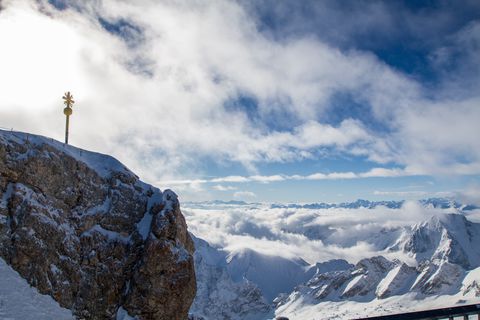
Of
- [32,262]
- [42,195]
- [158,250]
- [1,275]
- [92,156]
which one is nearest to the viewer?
[1,275]

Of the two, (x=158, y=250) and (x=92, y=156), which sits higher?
(x=92, y=156)

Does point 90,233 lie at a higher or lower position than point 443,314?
higher

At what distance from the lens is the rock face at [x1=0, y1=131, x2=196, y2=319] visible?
41938 mm

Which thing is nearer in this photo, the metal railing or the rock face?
the metal railing

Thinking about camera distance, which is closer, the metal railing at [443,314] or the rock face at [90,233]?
the metal railing at [443,314]

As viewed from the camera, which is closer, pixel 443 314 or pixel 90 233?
pixel 443 314

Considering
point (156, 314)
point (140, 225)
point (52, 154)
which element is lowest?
point (156, 314)

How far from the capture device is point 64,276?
1700 inches

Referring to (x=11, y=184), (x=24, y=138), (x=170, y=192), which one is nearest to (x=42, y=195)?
(x=11, y=184)

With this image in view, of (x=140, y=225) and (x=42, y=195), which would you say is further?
(x=140, y=225)

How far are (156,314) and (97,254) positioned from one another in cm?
993

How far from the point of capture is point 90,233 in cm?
4684

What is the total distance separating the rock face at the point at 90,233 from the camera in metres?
41.9

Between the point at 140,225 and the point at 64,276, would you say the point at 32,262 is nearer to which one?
the point at 64,276
